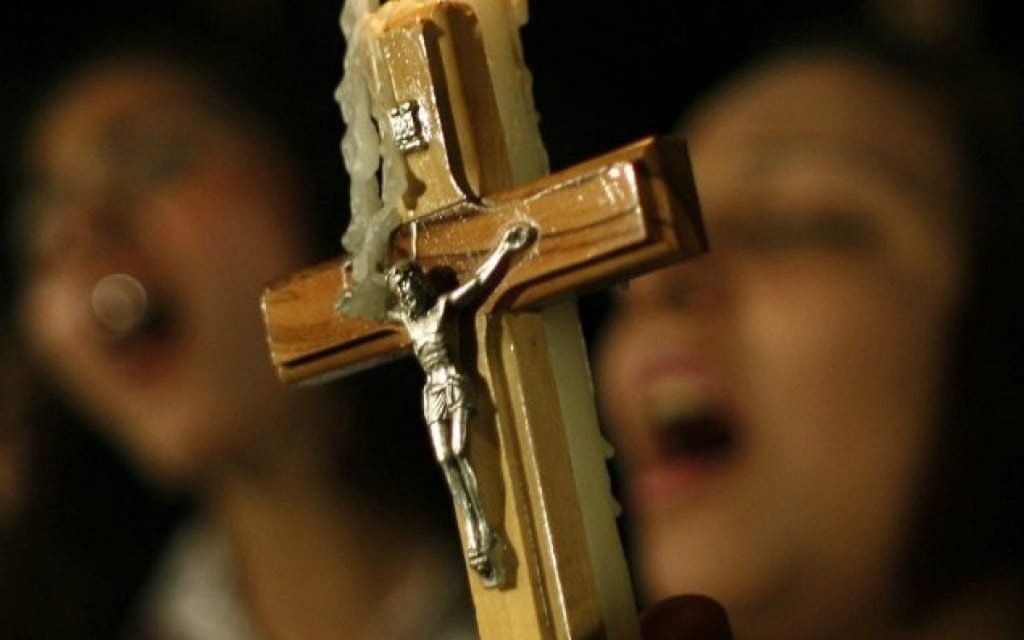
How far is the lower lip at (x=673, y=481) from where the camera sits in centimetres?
160

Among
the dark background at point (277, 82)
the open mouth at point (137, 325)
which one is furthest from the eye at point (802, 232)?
the open mouth at point (137, 325)

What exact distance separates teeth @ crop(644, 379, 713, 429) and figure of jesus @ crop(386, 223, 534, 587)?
1.68 feet

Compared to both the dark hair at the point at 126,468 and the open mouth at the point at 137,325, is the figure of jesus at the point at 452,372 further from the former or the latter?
the open mouth at the point at 137,325

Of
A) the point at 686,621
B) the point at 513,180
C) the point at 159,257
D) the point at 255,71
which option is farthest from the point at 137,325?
the point at 686,621

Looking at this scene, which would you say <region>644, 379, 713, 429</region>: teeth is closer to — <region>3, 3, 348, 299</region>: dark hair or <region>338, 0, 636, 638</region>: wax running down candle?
<region>338, 0, 636, 638</region>: wax running down candle

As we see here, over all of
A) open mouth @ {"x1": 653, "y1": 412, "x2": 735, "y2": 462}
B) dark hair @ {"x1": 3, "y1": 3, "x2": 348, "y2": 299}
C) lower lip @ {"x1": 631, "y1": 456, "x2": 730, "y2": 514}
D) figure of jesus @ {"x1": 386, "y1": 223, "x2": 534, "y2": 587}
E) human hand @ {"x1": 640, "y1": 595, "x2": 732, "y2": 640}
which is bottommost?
human hand @ {"x1": 640, "y1": 595, "x2": 732, "y2": 640}

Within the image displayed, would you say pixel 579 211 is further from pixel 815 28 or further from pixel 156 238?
pixel 156 238

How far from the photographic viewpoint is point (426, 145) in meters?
1.15

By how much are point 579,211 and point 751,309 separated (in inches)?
21.1

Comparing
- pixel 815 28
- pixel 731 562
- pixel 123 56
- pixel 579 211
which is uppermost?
pixel 123 56

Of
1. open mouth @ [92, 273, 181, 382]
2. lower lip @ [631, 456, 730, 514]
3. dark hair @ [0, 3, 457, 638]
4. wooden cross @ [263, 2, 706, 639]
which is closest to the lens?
wooden cross @ [263, 2, 706, 639]

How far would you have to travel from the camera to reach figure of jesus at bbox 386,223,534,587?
111 cm

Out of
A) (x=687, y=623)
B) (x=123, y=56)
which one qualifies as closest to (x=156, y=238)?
(x=123, y=56)

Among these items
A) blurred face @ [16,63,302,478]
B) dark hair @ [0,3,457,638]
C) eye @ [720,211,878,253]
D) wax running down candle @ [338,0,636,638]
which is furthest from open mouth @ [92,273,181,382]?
wax running down candle @ [338,0,636,638]
